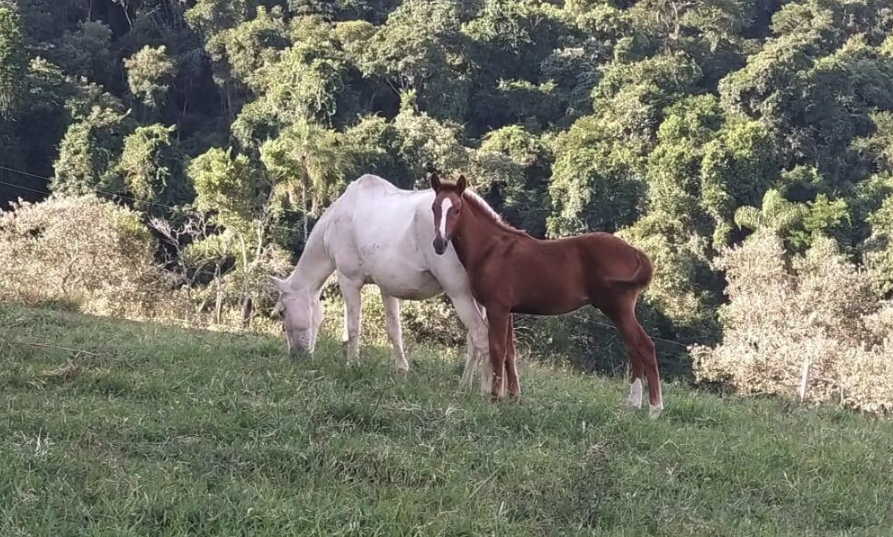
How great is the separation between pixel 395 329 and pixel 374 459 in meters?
Answer: 3.02

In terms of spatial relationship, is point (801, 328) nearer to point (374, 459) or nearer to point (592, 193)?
point (592, 193)

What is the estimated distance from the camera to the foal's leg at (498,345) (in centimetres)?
644

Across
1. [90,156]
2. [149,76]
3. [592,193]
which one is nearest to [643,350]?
[592,193]

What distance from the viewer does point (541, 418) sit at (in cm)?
592

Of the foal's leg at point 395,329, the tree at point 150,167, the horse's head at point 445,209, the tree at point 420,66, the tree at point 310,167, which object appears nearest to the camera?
the horse's head at point 445,209

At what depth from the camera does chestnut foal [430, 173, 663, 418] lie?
6398 millimetres

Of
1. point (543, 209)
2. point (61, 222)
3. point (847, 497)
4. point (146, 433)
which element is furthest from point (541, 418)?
point (543, 209)

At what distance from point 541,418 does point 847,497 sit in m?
1.84

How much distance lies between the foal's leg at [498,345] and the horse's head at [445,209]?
608mm

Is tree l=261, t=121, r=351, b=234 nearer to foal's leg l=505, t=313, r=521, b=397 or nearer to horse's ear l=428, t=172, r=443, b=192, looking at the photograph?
horse's ear l=428, t=172, r=443, b=192

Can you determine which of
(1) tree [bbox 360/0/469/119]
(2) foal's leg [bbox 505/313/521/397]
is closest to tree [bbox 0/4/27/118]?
(1) tree [bbox 360/0/469/119]

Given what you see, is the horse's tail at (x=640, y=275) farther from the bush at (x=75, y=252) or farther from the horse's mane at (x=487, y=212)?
the bush at (x=75, y=252)

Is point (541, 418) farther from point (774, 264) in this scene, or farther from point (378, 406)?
point (774, 264)

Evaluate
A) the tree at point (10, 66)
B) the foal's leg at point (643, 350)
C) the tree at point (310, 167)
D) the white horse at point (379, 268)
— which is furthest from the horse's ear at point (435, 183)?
the tree at point (10, 66)
